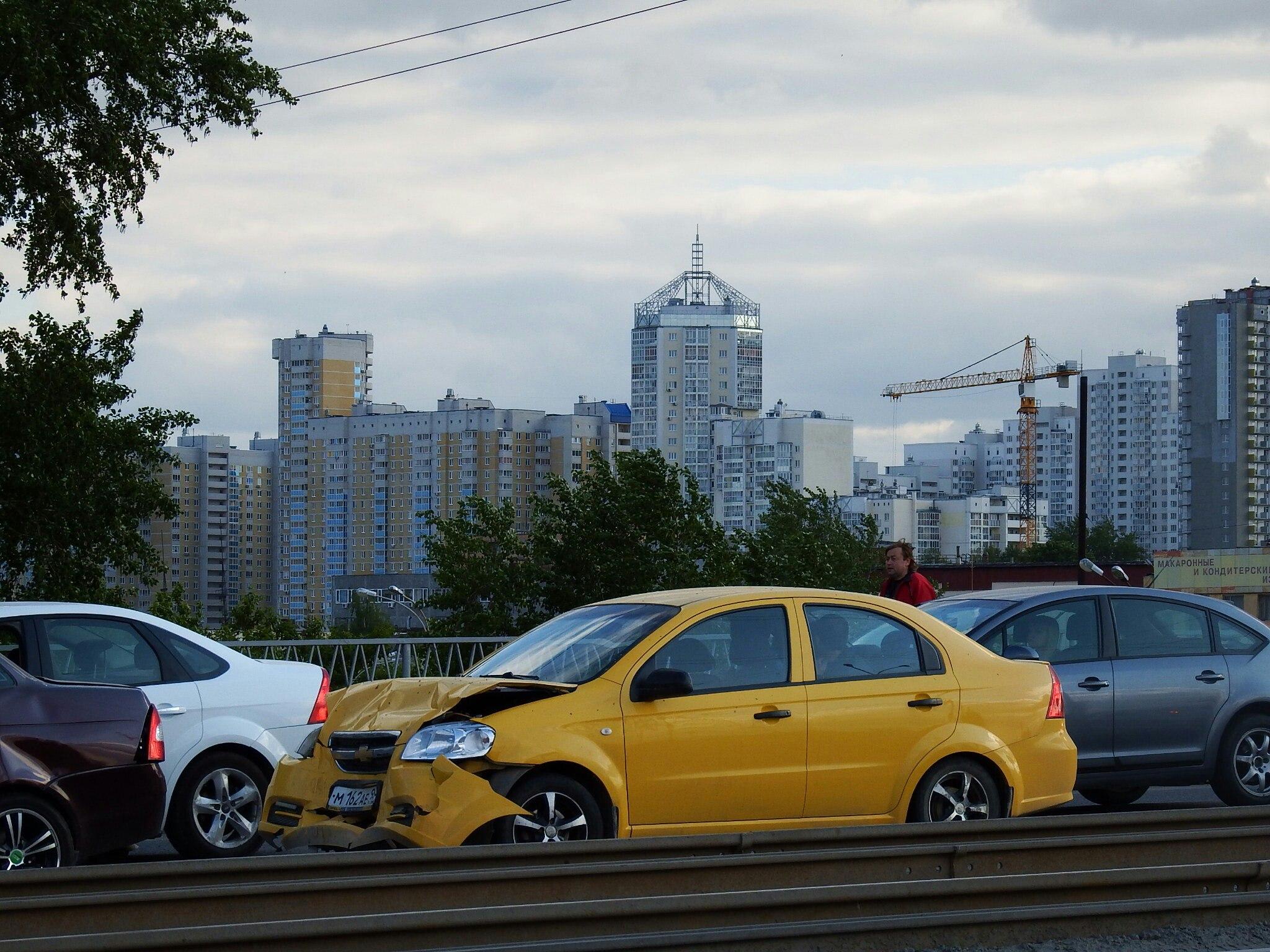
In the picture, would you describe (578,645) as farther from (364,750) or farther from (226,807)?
(226,807)

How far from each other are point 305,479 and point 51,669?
7253 inches

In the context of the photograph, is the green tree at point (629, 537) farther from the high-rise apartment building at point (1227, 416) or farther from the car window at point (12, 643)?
the high-rise apartment building at point (1227, 416)

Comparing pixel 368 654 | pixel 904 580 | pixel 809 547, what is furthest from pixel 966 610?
pixel 809 547

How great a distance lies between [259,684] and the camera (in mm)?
10273

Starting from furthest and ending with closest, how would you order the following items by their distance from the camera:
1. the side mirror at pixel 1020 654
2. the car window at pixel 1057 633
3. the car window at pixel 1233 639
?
the car window at pixel 1233 639 < the car window at pixel 1057 633 < the side mirror at pixel 1020 654

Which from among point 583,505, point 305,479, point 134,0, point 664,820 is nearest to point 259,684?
point 664,820

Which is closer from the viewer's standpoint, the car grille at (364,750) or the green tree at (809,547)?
the car grille at (364,750)

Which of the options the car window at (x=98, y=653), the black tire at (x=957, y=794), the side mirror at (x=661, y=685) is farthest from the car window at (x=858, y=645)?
the car window at (x=98, y=653)

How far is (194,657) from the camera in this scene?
33.4 feet

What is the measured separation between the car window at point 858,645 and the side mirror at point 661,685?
38.7 inches

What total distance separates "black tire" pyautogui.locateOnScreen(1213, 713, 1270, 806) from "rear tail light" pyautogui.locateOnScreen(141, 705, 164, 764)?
23.7ft

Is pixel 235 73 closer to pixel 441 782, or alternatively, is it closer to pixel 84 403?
pixel 84 403

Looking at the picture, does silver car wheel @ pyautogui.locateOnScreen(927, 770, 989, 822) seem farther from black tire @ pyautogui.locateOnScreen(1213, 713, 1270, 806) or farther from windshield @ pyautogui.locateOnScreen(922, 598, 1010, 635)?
black tire @ pyautogui.locateOnScreen(1213, 713, 1270, 806)

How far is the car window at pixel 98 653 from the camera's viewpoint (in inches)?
373
